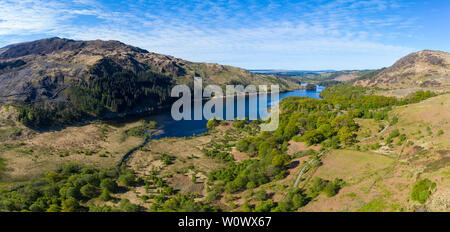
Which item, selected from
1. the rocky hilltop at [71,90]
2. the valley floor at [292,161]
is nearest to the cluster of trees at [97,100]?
the rocky hilltop at [71,90]

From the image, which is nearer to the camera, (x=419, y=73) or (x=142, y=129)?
(x=142, y=129)

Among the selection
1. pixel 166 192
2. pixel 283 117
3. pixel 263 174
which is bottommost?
pixel 166 192

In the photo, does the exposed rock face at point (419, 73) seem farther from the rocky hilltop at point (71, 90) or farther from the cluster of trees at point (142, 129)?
the rocky hilltop at point (71, 90)

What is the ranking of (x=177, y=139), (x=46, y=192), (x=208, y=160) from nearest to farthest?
(x=46, y=192) < (x=208, y=160) < (x=177, y=139)

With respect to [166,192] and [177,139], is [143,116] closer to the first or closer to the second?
[177,139]

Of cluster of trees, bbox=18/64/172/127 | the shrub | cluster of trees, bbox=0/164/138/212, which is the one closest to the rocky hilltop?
cluster of trees, bbox=18/64/172/127

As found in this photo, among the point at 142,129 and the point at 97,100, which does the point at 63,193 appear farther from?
the point at 97,100

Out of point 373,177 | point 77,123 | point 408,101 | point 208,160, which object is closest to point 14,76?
point 77,123

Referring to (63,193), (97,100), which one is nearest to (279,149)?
(63,193)
